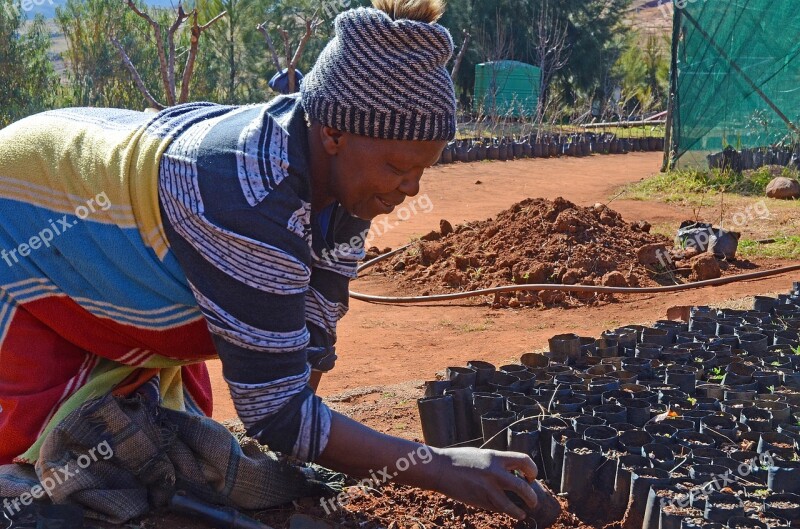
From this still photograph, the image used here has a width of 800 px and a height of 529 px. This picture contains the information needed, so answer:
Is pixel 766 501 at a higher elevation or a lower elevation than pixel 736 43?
lower

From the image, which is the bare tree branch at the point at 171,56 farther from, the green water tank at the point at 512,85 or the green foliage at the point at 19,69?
the green water tank at the point at 512,85

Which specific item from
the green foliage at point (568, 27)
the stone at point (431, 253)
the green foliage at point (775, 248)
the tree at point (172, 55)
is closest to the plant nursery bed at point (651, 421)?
the stone at point (431, 253)

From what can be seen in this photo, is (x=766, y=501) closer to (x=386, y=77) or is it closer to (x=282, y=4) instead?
(x=386, y=77)

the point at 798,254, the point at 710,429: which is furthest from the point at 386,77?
the point at 798,254

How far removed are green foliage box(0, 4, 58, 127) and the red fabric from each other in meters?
15.4

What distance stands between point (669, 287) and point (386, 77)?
5.10 m

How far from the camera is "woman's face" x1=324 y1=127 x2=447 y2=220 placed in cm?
194

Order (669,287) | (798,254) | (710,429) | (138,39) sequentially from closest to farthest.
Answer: (710,429), (669,287), (798,254), (138,39)

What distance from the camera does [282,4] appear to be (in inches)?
1054

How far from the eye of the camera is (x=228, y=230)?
1921 mm

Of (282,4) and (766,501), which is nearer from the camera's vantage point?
(766,501)

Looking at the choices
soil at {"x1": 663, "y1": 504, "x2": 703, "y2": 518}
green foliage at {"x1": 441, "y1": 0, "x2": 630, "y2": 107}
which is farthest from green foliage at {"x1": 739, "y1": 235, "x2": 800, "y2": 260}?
green foliage at {"x1": 441, "y1": 0, "x2": 630, "y2": 107}

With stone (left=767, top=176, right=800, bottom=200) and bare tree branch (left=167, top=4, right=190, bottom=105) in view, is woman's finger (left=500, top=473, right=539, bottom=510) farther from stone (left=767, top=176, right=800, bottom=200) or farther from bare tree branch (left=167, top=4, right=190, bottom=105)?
stone (left=767, top=176, right=800, bottom=200)

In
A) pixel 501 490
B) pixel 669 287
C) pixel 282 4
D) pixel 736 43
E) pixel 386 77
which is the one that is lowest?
pixel 669 287
